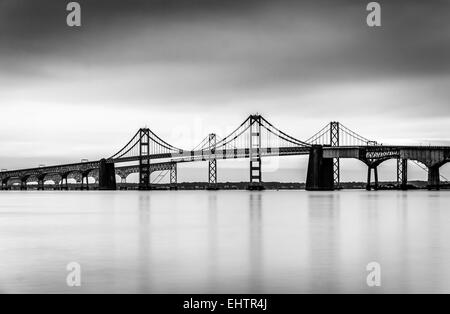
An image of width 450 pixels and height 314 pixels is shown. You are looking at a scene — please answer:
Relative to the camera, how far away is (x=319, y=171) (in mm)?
120625

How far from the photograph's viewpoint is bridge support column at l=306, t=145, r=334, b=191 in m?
118

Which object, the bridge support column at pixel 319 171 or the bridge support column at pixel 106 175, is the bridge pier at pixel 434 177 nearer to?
the bridge support column at pixel 319 171

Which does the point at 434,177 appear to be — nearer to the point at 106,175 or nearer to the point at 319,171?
the point at 319,171

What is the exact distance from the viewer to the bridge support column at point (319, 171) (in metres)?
118

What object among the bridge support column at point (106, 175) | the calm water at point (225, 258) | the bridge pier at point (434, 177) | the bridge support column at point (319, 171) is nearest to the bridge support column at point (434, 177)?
the bridge pier at point (434, 177)

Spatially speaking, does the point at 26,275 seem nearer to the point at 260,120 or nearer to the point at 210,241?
the point at 210,241

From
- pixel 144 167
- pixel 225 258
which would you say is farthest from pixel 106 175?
pixel 225 258

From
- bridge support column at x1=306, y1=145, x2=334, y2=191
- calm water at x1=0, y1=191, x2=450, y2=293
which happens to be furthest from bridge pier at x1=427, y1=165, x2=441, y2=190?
calm water at x1=0, y1=191, x2=450, y2=293

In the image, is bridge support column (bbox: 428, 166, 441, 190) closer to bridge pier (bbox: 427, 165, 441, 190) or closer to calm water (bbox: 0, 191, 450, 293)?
bridge pier (bbox: 427, 165, 441, 190)

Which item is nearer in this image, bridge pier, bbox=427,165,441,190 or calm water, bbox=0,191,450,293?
calm water, bbox=0,191,450,293

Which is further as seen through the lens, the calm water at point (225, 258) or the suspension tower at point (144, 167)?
the suspension tower at point (144, 167)

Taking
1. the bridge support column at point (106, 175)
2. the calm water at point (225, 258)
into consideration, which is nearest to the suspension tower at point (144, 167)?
the bridge support column at point (106, 175)
